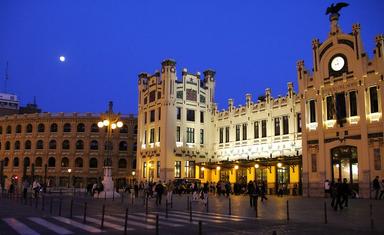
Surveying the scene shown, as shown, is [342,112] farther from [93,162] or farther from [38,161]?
[38,161]

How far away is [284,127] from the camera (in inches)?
1977

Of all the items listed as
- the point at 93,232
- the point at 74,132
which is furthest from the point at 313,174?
the point at 74,132

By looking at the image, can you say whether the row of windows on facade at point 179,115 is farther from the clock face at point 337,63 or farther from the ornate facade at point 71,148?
the clock face at point 337,63

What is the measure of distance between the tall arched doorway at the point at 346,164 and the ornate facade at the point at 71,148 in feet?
165

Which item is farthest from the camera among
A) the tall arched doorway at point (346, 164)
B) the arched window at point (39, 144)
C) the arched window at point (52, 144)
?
the arched window at point (39, 144)

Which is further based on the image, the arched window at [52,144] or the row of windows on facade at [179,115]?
the arched window at [52,144]

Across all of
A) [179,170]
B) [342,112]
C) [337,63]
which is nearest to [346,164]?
[342,112]

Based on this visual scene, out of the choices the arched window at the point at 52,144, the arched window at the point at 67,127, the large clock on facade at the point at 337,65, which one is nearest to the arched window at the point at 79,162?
the arched window at the point at 52,144

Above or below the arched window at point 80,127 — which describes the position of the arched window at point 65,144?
below

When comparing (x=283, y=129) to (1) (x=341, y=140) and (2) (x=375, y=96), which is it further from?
(2) (x=375, y=96)

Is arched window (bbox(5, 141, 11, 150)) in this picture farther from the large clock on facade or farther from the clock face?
the clock face

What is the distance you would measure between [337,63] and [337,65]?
0.21 m

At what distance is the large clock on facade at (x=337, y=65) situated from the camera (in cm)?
4153

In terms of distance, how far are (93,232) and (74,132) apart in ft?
233
